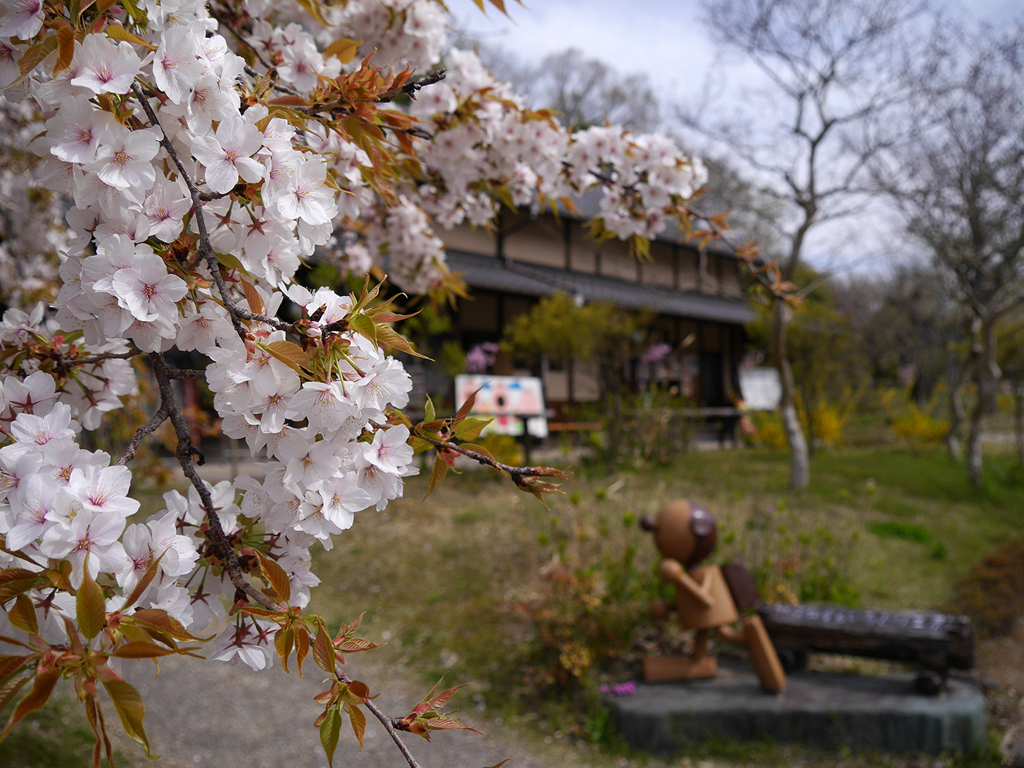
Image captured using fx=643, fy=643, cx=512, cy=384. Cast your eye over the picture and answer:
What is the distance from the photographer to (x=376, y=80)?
3.19 ft

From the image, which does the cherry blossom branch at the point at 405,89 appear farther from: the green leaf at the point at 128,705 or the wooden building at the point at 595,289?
the wooden building at the point at 595,289

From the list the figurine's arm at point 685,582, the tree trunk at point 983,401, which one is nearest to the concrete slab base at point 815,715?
A: the figurine's arm at point 685,582

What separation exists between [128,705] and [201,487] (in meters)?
0.30

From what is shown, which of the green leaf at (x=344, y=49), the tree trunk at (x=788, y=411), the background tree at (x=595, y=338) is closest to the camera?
the green leaf at (x=344, y=49)

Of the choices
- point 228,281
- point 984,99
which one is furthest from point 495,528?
point 984,99

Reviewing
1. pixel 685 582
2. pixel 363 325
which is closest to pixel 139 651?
pixel 363 325

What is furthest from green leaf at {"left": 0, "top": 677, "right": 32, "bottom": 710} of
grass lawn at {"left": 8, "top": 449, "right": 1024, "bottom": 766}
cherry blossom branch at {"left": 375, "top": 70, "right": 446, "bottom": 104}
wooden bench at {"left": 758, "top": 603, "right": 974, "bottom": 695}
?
wooden bench at {"left": 758, "top": 603, "right": 974, "bottom": 695}

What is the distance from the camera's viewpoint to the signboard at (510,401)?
25.7 ft

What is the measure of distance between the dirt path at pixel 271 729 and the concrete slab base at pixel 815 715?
0.43 meters

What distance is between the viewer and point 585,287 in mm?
11609

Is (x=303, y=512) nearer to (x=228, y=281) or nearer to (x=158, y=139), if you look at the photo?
(x=228, y=281)

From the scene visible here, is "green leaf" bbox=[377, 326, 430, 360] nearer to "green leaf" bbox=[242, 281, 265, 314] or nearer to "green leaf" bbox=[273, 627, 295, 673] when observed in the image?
"green leaf" bbox=[242, 281, 265, 314]

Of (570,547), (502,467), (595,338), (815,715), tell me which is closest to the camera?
(502,467)

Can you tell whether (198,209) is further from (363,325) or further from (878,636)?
(878,636)
